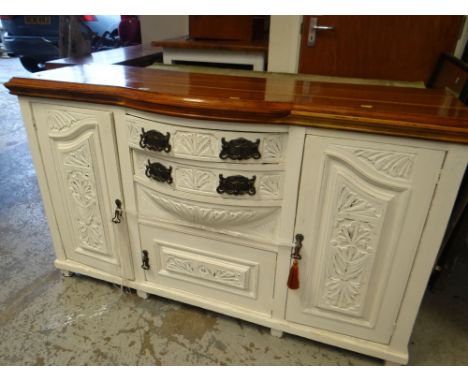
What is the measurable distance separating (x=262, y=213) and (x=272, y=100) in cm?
35

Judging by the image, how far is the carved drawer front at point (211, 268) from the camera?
120cm

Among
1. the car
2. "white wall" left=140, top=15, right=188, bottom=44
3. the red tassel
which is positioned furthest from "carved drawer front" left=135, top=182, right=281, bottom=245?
the car


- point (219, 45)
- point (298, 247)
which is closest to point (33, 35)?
point (219, 45)

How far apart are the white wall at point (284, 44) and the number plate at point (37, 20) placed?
3461 mm

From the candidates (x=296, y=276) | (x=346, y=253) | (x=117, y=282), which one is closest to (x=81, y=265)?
(x=117, y=282)

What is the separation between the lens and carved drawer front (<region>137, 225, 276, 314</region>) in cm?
120

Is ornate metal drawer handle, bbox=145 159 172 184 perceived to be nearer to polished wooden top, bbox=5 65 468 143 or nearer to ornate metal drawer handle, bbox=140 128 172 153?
ornate metal drawer handle, bbox=140 128 172 153

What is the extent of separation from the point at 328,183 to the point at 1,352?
4.19ft

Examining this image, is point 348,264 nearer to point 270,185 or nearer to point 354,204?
point 354,204

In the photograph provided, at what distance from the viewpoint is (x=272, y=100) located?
944mm

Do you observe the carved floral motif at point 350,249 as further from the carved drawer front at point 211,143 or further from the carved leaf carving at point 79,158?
the carved leaf carving at point 79,158

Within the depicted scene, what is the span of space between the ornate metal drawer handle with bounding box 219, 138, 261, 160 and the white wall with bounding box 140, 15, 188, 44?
2.43 metres
